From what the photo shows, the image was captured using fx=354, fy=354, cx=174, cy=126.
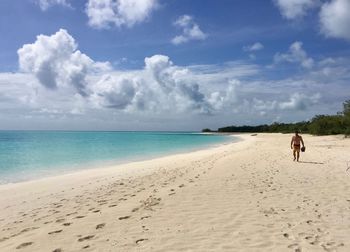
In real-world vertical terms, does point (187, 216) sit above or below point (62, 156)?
above

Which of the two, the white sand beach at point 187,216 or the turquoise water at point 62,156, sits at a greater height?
the white sand beach at point 187,216

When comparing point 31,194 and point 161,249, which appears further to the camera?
point 31,194

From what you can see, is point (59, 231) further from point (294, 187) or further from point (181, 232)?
point (294, 187)

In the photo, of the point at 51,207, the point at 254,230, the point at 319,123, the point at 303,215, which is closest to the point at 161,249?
the point at 254,230

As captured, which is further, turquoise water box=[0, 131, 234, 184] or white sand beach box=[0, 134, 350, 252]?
turquoise water box=[0, 131, 234, 184]

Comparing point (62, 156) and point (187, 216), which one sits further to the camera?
point (62, 156)

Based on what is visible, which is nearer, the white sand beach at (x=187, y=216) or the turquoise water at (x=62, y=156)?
the white sand beach at (x=187, y=216)

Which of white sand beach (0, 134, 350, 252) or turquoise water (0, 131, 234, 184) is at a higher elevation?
white sand beach (0, 134, 350, 252)

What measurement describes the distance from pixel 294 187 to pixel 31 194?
390 inches

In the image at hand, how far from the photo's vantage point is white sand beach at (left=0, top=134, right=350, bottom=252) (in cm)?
666

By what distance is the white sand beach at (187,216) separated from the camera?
6660 mm

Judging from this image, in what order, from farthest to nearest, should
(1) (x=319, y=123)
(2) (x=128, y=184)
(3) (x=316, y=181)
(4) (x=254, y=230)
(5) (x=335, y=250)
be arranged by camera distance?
(1) (x=319, y=123)
(2) (x=128, y=184)
(3) (x=316, y=181)
(4) (x=254, y=230)
(5) (x=335, y=250)

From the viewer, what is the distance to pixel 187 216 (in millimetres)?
8531

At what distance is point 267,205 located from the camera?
373 inches
